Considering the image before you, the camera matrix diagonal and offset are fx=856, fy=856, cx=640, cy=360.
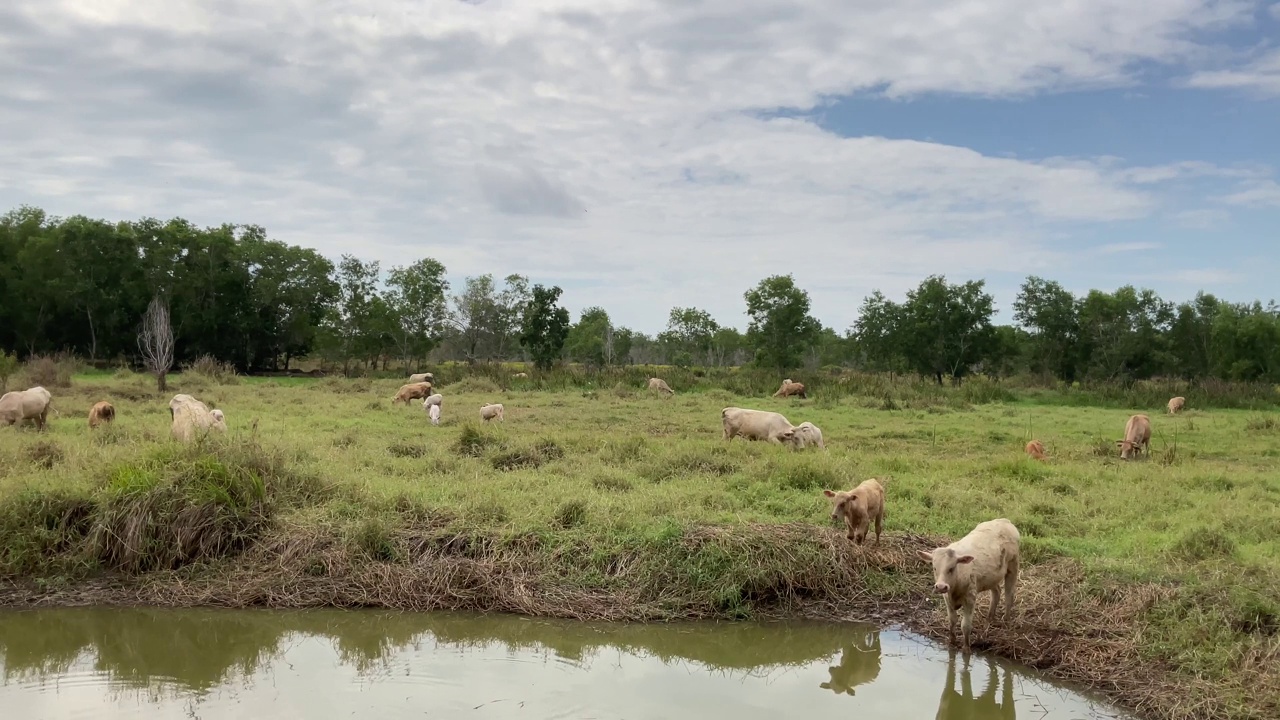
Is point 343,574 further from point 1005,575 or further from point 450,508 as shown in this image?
point 1005,575

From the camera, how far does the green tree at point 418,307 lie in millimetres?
51438

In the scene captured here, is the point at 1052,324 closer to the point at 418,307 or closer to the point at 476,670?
the point at 418,307

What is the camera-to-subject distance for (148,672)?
705 cm

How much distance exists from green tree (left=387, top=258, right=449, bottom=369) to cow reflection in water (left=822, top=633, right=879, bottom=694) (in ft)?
149

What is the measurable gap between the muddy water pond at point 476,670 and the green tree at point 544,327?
4021cm

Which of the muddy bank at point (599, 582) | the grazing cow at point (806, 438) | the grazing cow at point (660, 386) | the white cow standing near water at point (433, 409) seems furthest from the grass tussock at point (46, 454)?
the grazing cow at point (660, 386)

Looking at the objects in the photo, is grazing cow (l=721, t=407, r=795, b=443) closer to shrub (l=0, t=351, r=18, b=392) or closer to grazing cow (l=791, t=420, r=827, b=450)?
grazing cow (l=791, t=420, r=827, b=450)

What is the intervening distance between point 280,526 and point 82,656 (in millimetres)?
2185

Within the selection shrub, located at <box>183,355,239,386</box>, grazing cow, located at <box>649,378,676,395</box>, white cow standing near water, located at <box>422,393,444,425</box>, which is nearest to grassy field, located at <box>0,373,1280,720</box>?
white cow standing near water, located at <box>422,393,444,425</box>

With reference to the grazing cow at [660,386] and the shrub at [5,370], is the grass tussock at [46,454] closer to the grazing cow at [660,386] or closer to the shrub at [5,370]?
the shrub at [5,370]

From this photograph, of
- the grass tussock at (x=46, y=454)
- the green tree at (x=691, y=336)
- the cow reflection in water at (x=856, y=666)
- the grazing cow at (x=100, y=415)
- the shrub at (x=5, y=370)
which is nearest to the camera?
the cow reflection in water at (x=856, y=666)

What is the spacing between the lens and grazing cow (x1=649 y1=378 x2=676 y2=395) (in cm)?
3288

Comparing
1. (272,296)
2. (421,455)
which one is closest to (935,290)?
(272,296)

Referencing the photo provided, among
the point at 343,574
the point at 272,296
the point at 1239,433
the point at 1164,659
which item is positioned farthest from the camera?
the point at 272,296
